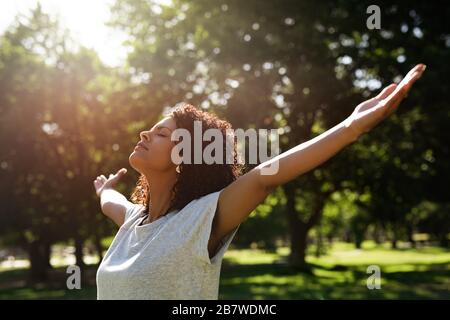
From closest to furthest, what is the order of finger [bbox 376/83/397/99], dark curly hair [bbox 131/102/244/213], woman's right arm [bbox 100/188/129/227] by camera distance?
finger [bbox 376/83/397/99]
dark curly hair [bbox 131/102/244/213]
woman's right arm [bbox 100/188/129/227]

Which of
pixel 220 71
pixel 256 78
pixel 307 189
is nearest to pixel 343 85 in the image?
pixel 256 78

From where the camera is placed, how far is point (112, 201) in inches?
143

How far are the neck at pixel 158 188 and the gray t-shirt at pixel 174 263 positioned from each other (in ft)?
0.81

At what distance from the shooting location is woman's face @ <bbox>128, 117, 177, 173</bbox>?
2732 mm

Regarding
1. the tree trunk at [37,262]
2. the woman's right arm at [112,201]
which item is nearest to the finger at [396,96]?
the woman's right arm at [112,201]

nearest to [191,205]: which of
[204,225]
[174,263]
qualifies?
[204,225]

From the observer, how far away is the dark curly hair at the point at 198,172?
265 centimetres

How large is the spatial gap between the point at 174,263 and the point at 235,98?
15369mm

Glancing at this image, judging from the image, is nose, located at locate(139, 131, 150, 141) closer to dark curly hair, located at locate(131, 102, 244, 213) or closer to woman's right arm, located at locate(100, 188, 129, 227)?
dark curly hair, located at locate(131, 102, 244, 213)

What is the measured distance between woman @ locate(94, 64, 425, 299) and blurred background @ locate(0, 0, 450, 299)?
12285 mm

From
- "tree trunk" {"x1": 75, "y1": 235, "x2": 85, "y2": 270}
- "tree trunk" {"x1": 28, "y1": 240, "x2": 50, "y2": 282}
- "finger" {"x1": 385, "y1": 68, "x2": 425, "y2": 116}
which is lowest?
"tree trunk" {"x1": 28, "y1": 240, "x2": 50, "y2": 282}

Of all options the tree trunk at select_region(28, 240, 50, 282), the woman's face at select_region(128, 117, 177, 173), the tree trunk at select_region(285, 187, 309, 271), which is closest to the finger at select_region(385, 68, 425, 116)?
the woman's face at select_region(128, 117, 177, 173)

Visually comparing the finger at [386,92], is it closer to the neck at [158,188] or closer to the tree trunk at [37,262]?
the neck at [158,188]

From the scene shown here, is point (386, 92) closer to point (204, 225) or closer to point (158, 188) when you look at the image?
point (204, 225)
